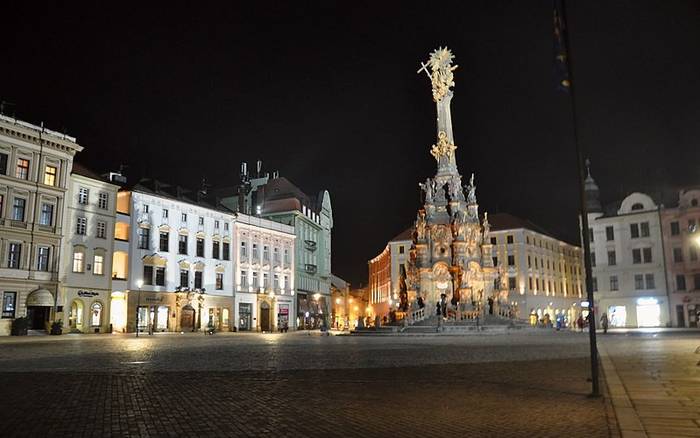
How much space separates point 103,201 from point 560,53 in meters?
51.0

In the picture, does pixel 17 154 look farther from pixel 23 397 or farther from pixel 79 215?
pixel 23 397

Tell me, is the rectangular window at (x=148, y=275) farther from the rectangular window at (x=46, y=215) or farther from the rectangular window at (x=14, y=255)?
the rectangular window at (x=14, y=255)

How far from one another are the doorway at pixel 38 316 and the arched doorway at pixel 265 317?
2788 centimetres

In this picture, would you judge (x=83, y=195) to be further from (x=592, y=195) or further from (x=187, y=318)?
(x=592, y=195)

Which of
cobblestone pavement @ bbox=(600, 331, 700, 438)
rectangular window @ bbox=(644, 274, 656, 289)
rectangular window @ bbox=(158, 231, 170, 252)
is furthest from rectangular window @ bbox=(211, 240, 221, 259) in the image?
cobblestone pavement @ bbox=(600, 331, 700, 438)

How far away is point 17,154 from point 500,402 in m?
48.3

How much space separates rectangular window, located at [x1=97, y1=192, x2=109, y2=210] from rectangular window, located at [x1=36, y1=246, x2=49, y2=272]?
695 centimetres

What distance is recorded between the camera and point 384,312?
108562mm

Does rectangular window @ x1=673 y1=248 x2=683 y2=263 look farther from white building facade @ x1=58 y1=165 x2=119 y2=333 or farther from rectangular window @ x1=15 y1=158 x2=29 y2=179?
rectangular window @ x1=15 y1=158 x2=29 y2=179

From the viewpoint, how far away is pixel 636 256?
243ft

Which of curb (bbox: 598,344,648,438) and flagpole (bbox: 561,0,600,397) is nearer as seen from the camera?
curb (bbox: 598,344,648,438)

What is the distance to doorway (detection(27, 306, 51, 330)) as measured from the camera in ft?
156

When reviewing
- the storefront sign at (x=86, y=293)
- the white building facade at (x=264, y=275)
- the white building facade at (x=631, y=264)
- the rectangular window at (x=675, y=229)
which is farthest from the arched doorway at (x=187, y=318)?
the rectangular window at (x=675, y=229)

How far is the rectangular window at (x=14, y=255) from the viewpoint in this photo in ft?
151
